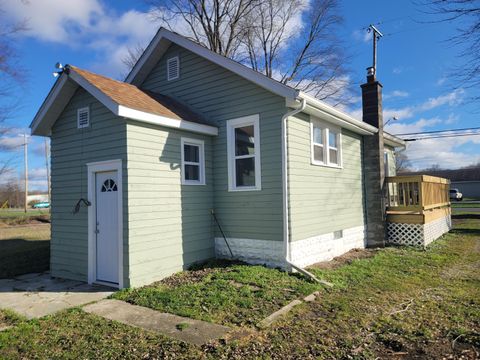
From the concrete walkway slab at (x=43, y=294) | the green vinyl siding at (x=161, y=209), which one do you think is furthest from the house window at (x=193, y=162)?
the concrete walkway slab at (x=43, y=294)

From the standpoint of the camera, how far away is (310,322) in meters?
5.10

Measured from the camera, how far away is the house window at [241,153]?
8492 mm

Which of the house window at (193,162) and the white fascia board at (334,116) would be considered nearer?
the white fascia board at (334,116)

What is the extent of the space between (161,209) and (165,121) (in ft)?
6.21

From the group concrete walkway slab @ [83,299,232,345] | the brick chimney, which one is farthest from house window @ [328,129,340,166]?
concrete walkway slab @ [83,299,232,345]

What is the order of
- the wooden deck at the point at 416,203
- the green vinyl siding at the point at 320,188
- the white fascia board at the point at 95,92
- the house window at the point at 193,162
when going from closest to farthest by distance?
1. the white fascia board at the point at 95,92
2. the green vinyl siding at the point at 320,188
3. the house window at the point at 193,162
4. the wooden deck at the point at 416,203

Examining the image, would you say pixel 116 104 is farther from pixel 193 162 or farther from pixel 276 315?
pixel 276 315

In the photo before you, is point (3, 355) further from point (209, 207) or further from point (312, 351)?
point (209, 207)

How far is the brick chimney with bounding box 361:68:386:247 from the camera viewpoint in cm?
1173

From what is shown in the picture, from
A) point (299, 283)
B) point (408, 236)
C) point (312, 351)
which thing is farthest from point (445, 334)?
point (408, 236)

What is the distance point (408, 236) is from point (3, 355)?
10889mm

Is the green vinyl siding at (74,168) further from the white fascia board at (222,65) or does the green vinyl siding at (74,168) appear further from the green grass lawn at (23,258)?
the white fascia board at (222,65)

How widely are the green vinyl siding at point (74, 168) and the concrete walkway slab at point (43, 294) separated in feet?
1.50

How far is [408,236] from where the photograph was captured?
11352 mm
